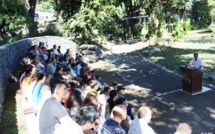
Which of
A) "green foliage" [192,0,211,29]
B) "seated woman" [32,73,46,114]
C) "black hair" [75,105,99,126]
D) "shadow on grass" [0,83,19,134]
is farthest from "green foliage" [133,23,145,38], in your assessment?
"black hair" [75,105,99,126]

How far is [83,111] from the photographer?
3.43m

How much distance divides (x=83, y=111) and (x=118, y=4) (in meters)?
28.3

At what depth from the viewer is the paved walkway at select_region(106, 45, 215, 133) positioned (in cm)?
791

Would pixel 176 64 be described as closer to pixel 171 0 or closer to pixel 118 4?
pixel 171 0

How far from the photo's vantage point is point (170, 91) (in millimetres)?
10703

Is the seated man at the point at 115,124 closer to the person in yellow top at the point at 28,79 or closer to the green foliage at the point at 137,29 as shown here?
the person in yellow top at the point at 28,79

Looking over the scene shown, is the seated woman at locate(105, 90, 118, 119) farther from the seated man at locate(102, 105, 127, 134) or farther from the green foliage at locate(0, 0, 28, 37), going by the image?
the green foliage at locate(0, 0, 28, 37)

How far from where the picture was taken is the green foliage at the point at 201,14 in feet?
152

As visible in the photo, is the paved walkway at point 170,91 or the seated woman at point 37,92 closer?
the seated woman at point 37,92

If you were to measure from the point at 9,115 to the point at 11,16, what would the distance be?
12059 mm

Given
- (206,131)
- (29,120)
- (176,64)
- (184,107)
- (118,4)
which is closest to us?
(29,120)

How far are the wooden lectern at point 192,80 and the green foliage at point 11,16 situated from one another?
1235 centimetres

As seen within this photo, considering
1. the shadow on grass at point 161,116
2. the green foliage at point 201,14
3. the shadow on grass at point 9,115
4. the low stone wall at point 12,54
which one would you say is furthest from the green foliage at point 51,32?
the green foliage at point 201,14

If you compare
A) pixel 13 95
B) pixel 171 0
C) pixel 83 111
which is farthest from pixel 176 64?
pixel 83 111
